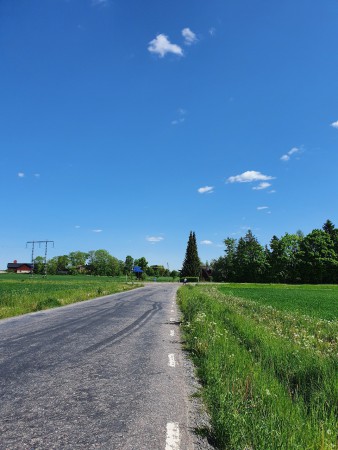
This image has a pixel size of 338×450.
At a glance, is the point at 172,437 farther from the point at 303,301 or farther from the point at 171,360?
the point at 303,301

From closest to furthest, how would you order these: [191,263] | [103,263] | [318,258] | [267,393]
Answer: [267,393]
[318,258]
[191,263]
[103,263]

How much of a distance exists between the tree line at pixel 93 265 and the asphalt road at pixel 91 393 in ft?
544

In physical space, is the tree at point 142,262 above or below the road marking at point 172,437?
above

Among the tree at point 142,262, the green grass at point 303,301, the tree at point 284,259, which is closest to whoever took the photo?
the green grass at point 303,301

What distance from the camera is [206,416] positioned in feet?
15.4

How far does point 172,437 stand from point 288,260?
98488mm

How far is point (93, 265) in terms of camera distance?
192 metres

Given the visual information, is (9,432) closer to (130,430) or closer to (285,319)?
(130,430)

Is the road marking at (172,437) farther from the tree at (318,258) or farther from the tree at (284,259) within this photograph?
the tree at (284,259)

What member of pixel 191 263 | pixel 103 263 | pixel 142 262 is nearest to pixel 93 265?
pixel 103 263

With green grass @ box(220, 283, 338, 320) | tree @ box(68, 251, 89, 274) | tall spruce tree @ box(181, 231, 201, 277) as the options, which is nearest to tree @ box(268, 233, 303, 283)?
tall spruce tree @ box(181, 231, 201, 277)

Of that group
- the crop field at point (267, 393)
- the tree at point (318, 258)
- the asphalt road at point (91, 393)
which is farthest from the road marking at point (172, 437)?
the tree at point (318, 258)

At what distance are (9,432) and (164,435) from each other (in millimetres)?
1745

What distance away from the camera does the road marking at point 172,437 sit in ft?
12.2
